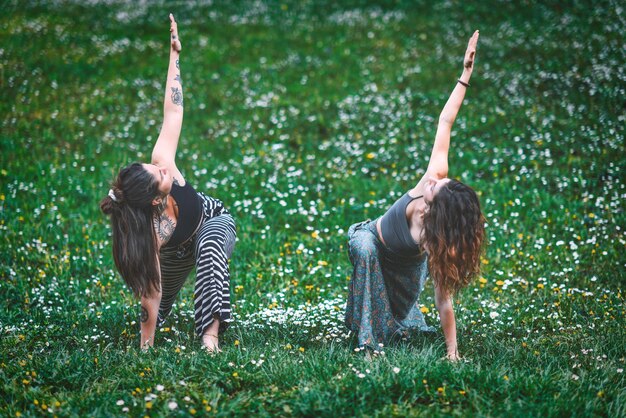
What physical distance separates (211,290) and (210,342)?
363 mm

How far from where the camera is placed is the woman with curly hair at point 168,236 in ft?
13.0

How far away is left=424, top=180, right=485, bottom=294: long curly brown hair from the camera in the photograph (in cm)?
375

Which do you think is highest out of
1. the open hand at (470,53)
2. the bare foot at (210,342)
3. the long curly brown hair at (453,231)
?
the open hand at (470,53)

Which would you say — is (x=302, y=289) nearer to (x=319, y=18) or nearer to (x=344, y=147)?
(x=344, y=147)

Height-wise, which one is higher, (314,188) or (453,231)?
(314,188)

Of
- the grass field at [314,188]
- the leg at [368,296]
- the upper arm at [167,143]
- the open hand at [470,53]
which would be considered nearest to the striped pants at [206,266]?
the grass field at [314,188]

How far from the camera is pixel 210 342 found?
4152 millimetres

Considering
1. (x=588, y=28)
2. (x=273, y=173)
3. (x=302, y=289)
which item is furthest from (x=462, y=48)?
(x=302, y=289)

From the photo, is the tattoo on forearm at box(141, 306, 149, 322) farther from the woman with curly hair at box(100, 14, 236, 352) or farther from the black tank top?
the black tank top

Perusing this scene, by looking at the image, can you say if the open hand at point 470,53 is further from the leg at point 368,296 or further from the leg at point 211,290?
the leg at point 211,290

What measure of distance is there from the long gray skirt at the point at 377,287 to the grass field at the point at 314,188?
0.24 m

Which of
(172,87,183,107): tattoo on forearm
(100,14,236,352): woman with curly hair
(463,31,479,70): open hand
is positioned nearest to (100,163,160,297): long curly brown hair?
(100,14,236,352): woman with curly hair

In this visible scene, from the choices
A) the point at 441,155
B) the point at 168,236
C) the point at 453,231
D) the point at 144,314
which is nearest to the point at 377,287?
the point at 453,231

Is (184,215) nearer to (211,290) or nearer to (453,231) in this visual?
(211,290)
